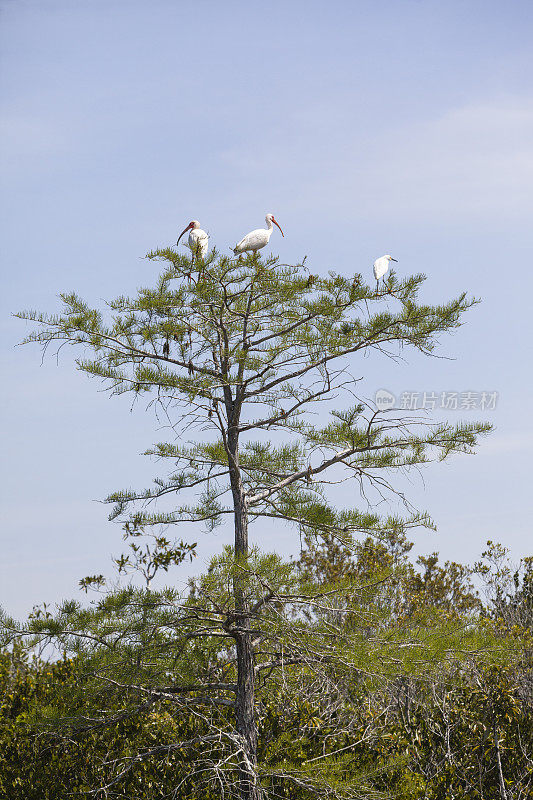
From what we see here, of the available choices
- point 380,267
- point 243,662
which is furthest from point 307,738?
point 380,267

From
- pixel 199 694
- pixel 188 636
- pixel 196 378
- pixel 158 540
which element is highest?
pixel 196 378

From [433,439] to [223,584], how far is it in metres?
1.94

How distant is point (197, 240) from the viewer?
5.15 metres

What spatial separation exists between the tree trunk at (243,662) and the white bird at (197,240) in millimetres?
1304

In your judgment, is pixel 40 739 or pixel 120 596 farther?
pixel 40 739

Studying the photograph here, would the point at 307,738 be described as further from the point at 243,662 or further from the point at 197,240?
the point at 197,240

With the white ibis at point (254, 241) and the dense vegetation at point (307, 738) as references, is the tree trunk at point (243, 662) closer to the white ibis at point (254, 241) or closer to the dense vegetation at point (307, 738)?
the dense vegetation at point (307, 738)

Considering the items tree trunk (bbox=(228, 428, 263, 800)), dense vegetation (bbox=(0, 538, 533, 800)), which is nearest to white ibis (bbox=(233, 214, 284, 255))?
tree trunk (bbox=(228, 428, 263, 800))

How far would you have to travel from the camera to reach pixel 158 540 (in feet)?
18.8

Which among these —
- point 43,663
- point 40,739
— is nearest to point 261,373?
point 40,739

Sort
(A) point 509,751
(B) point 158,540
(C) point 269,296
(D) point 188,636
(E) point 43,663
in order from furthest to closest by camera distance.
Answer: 1. (E) point 43,663
2. (A) point 509,751
3. (B) point 158,540
4. (C) point 269,296
5. (D) point 188,636

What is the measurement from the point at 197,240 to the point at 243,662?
282cm

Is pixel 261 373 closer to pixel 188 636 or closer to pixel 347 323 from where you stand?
pixel 347 323

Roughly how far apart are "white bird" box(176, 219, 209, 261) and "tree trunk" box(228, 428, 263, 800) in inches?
51.3
